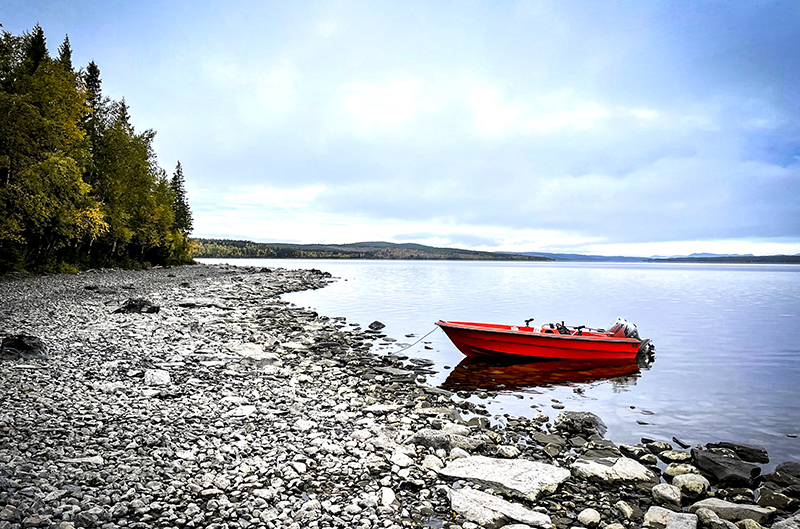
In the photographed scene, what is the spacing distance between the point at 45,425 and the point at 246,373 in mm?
Answer: 4622

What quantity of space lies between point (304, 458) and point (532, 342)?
12.4m

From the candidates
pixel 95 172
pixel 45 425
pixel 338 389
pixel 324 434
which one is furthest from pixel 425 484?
pixel 95 172

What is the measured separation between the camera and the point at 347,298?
40906 millimetres

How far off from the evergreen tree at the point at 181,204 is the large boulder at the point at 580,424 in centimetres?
8946

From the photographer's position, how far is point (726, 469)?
7.27 m

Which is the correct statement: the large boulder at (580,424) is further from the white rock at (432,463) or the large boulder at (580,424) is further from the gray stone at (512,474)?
the white rock at (432,463)

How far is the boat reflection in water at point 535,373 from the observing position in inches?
552

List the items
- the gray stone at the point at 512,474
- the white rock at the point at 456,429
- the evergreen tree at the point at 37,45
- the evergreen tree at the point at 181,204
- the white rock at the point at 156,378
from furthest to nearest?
the evergreen tree at the point at 181,204 → the evergreen tree at the point at 37,45 → the white rock at the point at 156,378 → the white rock at the point at 456,429 → the gray stone at the point at 512,474

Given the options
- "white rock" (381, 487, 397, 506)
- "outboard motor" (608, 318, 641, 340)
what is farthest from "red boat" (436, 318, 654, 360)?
"white rock" (381, 487, 397, 506)

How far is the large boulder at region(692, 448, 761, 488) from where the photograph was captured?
23.3 feet

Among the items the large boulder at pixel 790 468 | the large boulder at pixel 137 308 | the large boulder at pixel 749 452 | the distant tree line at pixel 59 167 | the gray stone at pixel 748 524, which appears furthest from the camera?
the distant tree line at pixel 59 167

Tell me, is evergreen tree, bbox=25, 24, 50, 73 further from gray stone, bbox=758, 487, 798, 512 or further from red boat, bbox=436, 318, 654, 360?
gray stone, bbox=758, 487, 798, 512

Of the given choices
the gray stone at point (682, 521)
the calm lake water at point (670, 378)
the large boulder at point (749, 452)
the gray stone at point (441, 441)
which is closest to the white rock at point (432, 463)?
the gray stone at point (441, 441)

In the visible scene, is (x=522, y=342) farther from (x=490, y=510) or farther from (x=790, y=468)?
(x=490, y=510)
